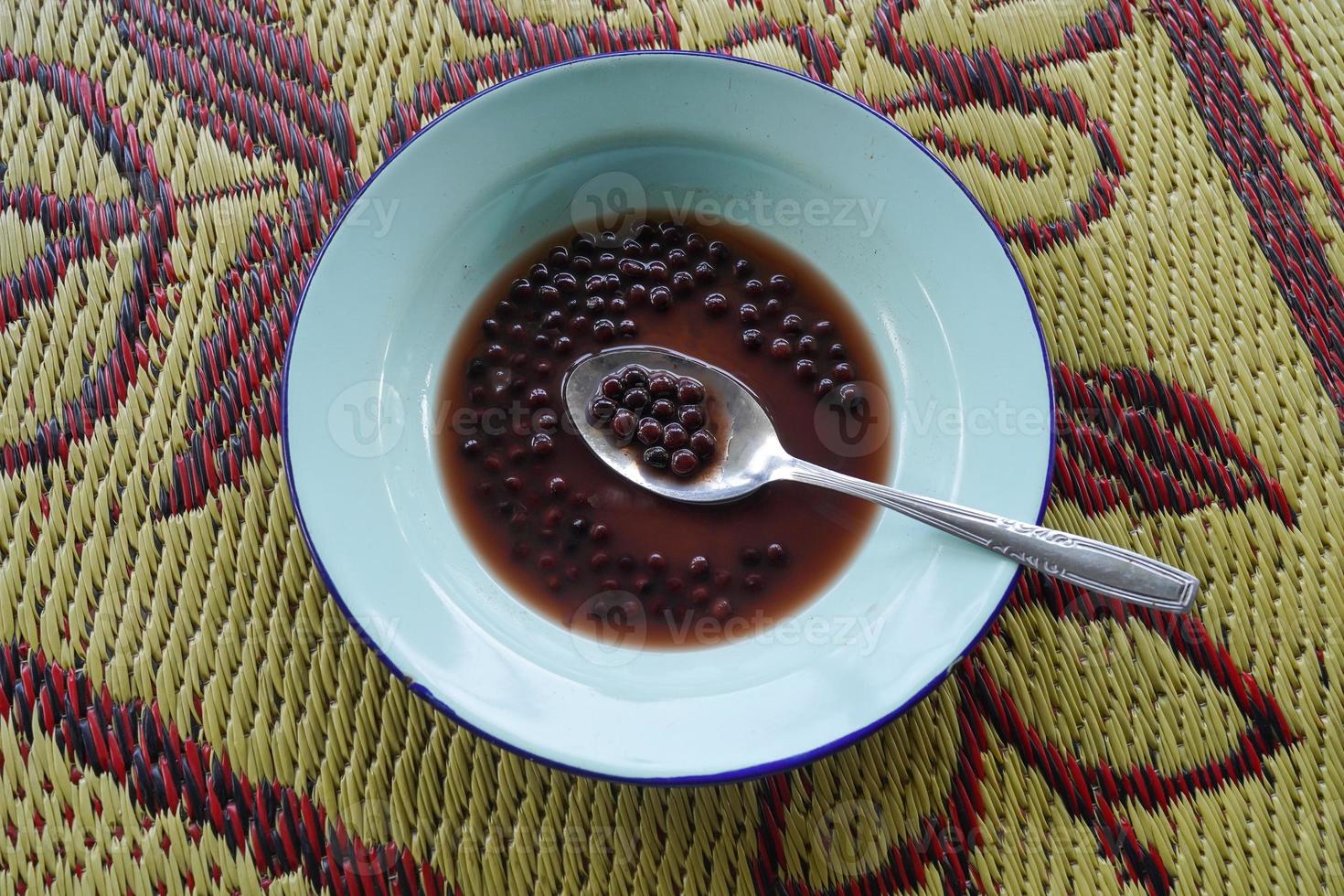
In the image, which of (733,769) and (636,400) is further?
(636,400)

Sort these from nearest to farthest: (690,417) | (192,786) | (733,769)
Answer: (733,769) < (192,786) < (690,417)

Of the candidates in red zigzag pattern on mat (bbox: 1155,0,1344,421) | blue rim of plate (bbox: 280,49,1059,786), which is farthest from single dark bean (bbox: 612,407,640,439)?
red zigzag pattern on mat (bbox: 1155,0,1344,421)

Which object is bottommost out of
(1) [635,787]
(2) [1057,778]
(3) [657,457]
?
(2) [1057,778]

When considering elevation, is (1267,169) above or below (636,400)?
below

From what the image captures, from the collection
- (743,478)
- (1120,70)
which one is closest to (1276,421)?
(1120,70)

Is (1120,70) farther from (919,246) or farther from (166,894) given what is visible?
(166,894)

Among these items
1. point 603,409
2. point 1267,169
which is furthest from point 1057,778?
point 1267,169

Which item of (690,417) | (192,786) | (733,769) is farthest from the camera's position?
(690,417)

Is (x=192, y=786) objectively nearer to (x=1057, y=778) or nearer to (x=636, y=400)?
(x=636, y=400)
